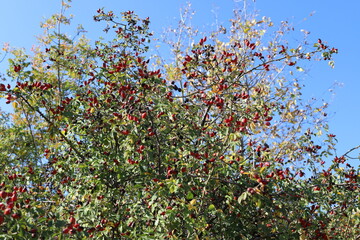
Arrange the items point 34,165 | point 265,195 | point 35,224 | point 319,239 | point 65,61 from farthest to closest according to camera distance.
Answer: point 34,165, point 65,61, point 319,239, point 265,195, point 35,224

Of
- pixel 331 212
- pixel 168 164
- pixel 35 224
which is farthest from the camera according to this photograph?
pixel 331 212

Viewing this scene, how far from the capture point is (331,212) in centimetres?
459

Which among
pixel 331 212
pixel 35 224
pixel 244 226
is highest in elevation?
pixel 331 212

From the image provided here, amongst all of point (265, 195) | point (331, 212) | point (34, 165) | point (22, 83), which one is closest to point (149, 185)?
point (265, 195)

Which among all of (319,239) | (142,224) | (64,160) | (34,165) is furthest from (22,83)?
(319,239)

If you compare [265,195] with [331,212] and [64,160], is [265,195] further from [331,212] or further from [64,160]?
[64,160]

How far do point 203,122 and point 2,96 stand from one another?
2.32 metres

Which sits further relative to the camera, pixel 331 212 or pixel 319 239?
pixel 331 212

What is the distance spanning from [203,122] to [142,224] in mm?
1473

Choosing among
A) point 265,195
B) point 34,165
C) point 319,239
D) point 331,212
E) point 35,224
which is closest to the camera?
point 35,224

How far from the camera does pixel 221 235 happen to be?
3.93m

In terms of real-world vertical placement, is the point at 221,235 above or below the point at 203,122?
below

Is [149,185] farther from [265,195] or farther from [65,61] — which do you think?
[65,61]

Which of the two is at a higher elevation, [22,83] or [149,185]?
[22,83]
